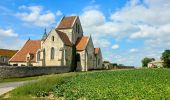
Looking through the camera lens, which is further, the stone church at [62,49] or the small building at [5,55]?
the small building at [5,55]

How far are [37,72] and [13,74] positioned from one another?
656 cm

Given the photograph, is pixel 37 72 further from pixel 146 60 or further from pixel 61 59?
pixel 146 60

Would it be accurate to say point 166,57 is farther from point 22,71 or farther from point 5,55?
point 22,71

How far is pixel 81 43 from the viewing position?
75688 mm

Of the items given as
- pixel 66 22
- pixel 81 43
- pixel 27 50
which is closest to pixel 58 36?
pixel 81 43

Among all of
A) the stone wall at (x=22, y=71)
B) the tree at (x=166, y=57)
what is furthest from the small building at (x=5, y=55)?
the tree at (x=166, y=57)

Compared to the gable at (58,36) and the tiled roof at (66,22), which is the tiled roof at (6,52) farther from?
the gable at (58,36)

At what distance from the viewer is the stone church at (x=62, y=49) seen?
234 ft

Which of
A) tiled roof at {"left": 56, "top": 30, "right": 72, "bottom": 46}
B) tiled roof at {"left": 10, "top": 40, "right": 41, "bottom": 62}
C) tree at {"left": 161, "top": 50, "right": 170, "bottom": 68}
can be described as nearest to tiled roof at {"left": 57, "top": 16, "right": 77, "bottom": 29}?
tiled roof at {"left": 56, "top": 30, "right": 72, "bottom": 46}

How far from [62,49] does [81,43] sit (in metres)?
6.77

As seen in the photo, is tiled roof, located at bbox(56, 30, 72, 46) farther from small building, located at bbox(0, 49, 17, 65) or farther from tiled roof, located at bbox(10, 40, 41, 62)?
small building, located at bbox(0, 49, 17, 65)

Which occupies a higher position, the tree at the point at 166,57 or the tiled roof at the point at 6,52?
the tiled roof at the point at 6,52

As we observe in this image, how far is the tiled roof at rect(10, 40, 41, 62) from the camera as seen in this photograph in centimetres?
7638

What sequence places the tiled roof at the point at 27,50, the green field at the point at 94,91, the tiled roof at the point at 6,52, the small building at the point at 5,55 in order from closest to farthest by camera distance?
the green field at the point at 94,91 < the tiled roof at the point at 27,50 < the small building at the point at 5,55 < the tiled roof at the point at 6,52
